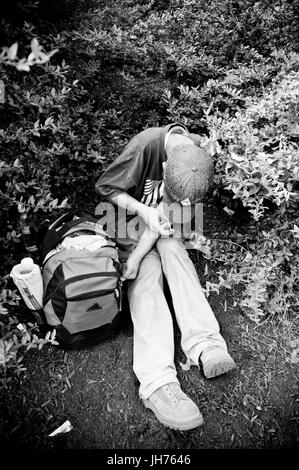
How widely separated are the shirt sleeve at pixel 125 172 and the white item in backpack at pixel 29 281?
779mm

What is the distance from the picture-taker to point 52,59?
9.26 ft

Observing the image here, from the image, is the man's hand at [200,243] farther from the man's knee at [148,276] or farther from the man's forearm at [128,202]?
the man's forearm at [128,202]

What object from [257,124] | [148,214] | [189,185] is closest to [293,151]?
[257,124]

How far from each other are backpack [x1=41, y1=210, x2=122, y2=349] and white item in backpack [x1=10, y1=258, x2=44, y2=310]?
0.06 m

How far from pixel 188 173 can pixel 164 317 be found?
0.99m

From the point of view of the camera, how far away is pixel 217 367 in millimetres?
2500

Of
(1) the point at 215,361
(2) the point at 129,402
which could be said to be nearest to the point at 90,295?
(2) the point at 129,402

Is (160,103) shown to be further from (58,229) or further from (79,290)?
(79,290)

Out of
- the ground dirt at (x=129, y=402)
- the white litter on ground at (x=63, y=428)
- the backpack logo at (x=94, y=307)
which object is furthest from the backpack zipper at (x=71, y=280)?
the white litter on ground at (x=63, y=428)

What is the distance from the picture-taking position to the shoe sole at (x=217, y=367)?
248 cm

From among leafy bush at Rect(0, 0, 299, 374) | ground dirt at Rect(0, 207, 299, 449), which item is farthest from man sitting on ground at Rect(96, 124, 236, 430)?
leafy bush at Rect(0, 0, 299, 374)
